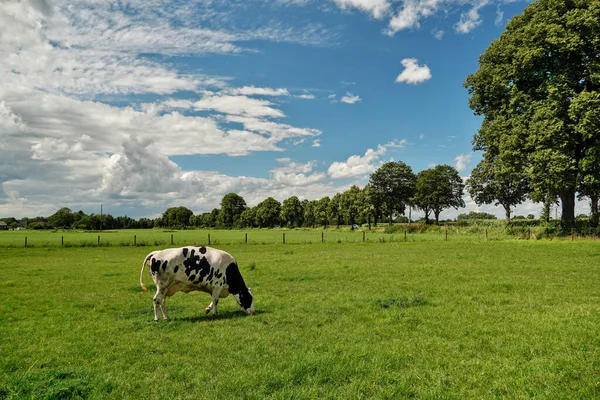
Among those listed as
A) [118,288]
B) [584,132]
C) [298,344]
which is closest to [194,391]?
[298,344]

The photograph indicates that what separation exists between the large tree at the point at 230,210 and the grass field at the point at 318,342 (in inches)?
5463

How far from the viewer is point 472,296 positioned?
1283cm

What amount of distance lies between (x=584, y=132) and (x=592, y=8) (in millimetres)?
10844

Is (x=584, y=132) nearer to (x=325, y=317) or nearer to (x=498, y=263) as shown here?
(x=498, y=263)

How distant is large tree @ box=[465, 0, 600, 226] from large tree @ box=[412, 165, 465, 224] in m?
54.9

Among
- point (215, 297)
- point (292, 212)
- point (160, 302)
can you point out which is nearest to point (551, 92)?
point (215, 297)

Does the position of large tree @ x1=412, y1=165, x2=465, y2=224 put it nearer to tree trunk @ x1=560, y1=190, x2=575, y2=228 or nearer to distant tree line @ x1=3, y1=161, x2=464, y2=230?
distant tree line @ x1=3, y1=161, x2=464, y2=230

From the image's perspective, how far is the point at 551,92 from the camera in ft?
110

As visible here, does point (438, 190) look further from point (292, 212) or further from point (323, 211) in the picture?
point (292, 212)

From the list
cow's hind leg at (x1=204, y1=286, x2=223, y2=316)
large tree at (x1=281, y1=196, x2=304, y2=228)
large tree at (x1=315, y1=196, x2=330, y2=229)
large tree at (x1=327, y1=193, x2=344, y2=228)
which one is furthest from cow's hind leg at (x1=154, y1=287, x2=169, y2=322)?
large tree at (x1=281, y1=196, x2=304, y2=228)

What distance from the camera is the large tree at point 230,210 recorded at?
154125mm

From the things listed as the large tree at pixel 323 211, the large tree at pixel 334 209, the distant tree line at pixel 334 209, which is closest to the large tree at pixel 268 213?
the distant tree line at pixel 334 209

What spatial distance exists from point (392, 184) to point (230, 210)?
77026mm

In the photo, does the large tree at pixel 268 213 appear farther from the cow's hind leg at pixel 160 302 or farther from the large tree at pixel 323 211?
the cow's hind leg at pixel 160 302
